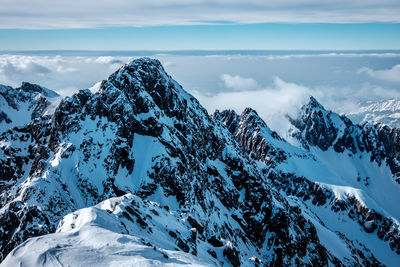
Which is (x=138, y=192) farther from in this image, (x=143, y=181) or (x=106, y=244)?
(x=106, y=244)

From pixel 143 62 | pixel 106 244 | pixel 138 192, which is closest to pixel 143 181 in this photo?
pixel 138 192

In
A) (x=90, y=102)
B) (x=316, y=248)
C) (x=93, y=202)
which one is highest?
(x=90, y=102)

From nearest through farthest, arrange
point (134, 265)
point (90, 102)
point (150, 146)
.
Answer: point (134, 265)
point (90, 102)
point (150, 146)

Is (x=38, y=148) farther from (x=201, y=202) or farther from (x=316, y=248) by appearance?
(x=316, y=248)

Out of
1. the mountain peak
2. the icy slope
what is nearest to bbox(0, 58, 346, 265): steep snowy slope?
the icy slope

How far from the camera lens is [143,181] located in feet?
324

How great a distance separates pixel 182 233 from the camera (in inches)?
2375

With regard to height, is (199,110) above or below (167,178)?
above

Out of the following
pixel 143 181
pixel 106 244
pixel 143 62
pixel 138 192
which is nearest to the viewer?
pixel 106 244

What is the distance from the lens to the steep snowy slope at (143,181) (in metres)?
59.8

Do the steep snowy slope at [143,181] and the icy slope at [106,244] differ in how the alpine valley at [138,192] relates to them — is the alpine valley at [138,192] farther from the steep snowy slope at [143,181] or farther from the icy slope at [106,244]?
the steep snowy slope at [143,181]

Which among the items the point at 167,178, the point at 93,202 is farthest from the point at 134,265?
the point at 167,178

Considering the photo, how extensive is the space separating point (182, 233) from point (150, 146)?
53.5 metres

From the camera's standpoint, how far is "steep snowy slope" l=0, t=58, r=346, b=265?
59750 mm
